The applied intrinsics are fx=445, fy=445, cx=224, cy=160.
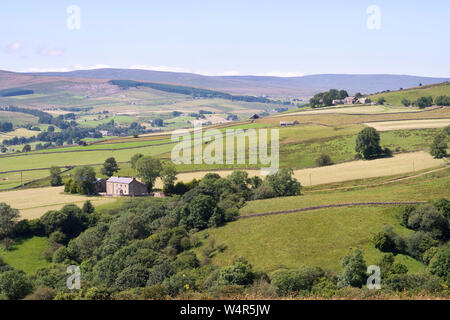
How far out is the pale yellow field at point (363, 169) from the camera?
7462cm

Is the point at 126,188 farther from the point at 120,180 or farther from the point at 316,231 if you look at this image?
the point at 316,231

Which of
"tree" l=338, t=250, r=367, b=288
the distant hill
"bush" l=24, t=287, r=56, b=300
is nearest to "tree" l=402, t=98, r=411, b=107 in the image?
the distant hill

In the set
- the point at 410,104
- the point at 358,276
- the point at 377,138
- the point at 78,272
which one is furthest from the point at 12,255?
the point at 410,104

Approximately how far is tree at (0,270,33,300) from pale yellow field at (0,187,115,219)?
1163 inches

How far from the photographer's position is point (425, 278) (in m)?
30.7

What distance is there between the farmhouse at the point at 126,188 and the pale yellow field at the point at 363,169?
771 centimetres

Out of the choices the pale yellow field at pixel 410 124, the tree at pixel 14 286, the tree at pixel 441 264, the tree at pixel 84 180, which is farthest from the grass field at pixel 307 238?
the pale yellow field at pixel 410 124

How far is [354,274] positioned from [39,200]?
62.1 m

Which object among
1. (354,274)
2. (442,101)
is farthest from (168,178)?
(442,101)

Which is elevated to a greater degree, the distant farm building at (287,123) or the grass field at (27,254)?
the distant farm building at (287,123)

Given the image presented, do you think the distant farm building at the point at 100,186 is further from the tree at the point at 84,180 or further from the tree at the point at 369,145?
the tree at the point at 369,145

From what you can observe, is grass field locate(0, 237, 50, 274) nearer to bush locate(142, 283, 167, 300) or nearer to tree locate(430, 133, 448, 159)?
bush locate(142, 283, 167, 300)
